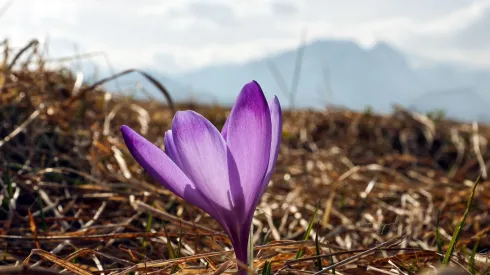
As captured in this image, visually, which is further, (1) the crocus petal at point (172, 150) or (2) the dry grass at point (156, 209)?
(2) the dry grass at point (156, 209)

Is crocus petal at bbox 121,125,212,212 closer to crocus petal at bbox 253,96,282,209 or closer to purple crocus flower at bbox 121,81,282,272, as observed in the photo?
purple crocus flower at bbox 121,81,282,272

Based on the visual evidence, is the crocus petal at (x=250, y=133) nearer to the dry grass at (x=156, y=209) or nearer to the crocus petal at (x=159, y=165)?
the crocus petal at (x=159, y=165)

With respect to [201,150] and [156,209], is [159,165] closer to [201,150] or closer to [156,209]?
[201,150]

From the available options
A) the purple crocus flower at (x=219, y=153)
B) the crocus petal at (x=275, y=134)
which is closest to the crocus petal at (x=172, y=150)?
the purple crocus flower at (x=219, y=153)

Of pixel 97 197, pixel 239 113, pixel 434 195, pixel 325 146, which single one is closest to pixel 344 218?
pixel 434 195

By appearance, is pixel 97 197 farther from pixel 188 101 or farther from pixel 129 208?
pixel 188 101

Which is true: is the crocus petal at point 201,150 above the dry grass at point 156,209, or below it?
above

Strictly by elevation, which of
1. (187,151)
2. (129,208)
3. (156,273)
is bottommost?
(129,208)
